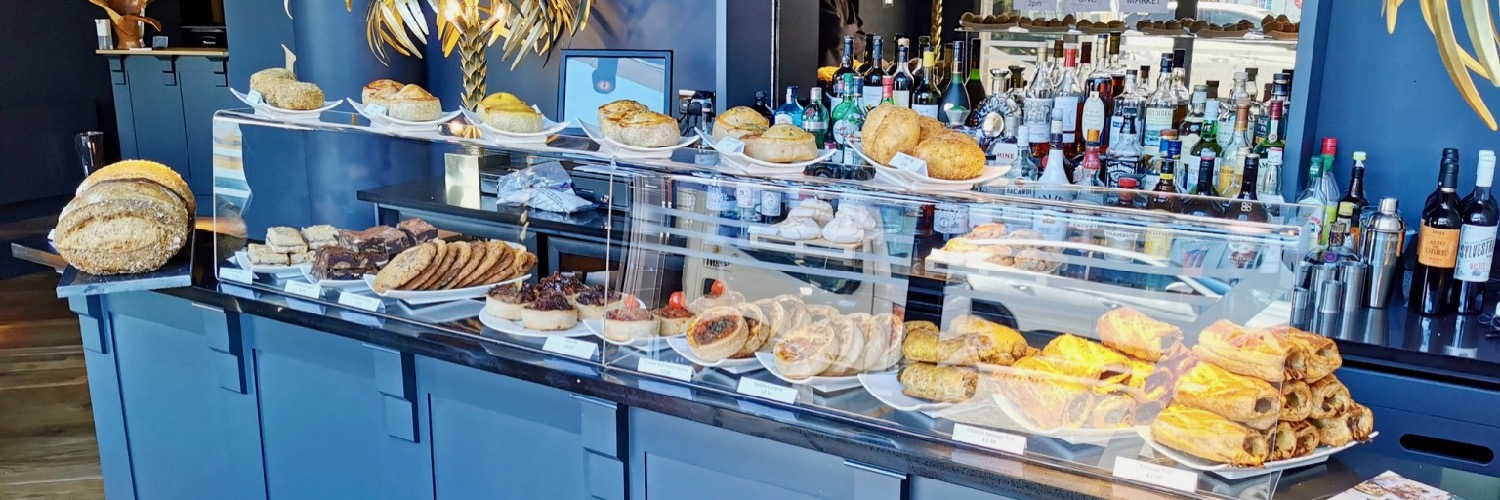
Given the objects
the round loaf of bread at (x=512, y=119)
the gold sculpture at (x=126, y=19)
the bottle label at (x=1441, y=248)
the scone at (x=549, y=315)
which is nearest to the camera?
the scone at (x=549, y=315)

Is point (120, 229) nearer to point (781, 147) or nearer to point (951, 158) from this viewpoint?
point (781, 147)

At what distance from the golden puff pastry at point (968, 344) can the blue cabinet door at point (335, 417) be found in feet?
3.27

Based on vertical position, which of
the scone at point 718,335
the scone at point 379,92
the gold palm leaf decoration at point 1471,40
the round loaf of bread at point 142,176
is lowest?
the scone at point 718,335

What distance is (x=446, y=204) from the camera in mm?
2570

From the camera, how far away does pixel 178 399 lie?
2.47 metres

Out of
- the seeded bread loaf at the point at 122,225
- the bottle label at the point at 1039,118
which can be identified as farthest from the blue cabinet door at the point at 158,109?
the bottle label at the point at 1039,118

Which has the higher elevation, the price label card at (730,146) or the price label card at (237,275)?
the price label card at (730,146)

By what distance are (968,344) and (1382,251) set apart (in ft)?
4.07

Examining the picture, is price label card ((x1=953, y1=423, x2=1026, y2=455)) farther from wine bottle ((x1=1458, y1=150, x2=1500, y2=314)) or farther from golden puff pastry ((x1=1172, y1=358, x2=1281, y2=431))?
wine bottle ((x1=1458, y1=150, x2=1500, y2=314))

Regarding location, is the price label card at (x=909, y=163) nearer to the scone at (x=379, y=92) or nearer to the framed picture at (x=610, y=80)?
the scone at (x=379, y=92)

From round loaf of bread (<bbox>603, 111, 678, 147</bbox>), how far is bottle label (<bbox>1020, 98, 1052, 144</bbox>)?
48.8 inches

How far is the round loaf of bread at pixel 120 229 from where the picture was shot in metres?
2.20

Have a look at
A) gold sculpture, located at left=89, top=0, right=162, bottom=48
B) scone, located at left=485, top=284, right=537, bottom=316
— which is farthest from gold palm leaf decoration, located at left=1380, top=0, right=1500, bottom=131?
gold sculpture, located at left=89, top=0, right=162, bottom=48

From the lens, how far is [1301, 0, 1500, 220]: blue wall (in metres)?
2.50
